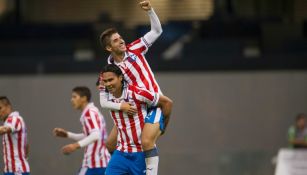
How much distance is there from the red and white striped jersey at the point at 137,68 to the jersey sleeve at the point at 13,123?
5.90 feet

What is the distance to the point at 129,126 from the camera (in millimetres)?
8102

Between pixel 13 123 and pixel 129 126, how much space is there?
2.14 meters

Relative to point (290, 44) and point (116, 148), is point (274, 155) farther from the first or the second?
point (116, 148)

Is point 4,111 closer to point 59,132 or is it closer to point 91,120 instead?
point 59,132

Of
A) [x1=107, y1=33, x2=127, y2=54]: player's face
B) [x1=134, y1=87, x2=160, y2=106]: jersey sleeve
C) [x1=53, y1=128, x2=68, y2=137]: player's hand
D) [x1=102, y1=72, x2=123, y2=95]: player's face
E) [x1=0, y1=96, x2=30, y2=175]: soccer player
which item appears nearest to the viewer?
[x1=102, y1=72, x2=123, y2=95]: player's face

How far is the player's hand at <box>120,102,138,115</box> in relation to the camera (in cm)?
802

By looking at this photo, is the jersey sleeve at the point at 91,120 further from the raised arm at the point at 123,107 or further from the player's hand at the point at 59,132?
the raised arm at the point at 123,107

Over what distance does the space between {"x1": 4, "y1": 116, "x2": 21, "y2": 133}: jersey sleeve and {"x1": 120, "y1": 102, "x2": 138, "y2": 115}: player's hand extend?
214 centimetres

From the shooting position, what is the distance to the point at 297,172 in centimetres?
991

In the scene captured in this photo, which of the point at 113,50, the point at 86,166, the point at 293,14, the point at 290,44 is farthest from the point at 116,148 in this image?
the point at 293,14

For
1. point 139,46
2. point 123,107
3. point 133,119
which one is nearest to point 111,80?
point 123,107


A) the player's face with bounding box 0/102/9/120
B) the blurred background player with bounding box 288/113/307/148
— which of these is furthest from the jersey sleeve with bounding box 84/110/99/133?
the blurred background player with bounding box 288/113/307/148

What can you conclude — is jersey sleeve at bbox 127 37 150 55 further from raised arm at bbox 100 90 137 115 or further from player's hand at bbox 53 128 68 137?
player's hand at bbox 53 128 68 137

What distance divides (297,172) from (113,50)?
107 inches
